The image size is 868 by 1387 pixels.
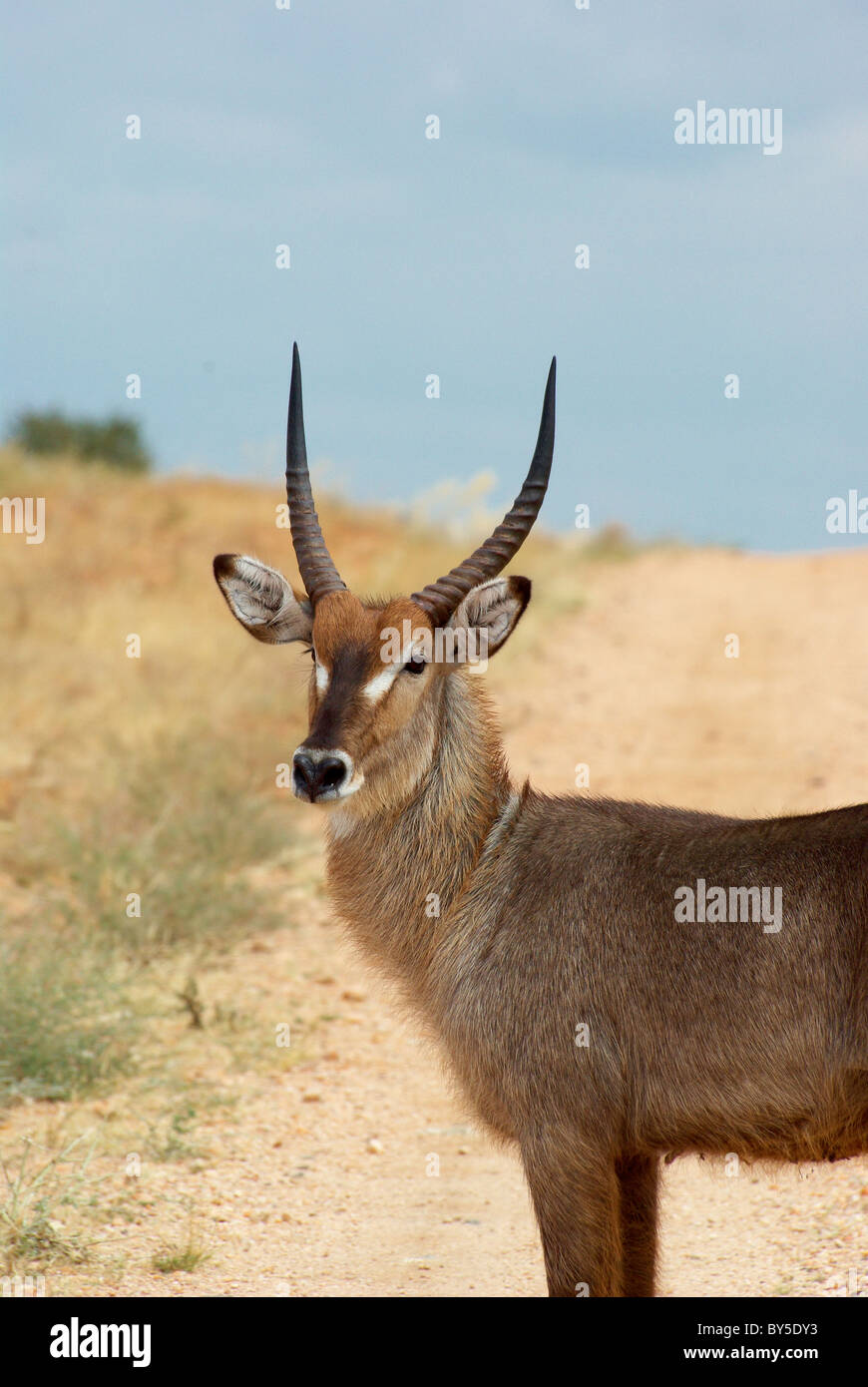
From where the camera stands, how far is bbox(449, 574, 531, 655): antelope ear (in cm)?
550

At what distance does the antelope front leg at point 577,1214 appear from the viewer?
4.62 m

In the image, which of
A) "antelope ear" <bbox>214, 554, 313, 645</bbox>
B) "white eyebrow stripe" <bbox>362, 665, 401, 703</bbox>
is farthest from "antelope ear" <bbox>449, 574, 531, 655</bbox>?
"antelope ear" <bbox>214, 554, 313, 645</bbox>

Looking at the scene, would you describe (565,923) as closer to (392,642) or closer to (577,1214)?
(577,1214)

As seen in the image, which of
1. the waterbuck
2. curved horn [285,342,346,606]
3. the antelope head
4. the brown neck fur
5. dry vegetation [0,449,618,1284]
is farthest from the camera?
dry vegetation [0,449,618,1284]

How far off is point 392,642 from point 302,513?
30.3 inches

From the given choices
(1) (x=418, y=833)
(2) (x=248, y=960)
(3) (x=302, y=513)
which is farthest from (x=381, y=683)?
(2) (x=248, y=960)

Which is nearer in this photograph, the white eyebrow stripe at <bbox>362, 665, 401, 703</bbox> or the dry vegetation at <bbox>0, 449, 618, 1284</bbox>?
the white eyebrow stripe at <bbox>362, 665, 401, 703</bbox>

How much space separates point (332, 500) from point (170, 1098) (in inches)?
971

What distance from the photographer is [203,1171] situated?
6695mm

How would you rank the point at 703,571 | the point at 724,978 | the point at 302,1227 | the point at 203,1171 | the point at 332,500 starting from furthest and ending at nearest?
the point at 332,500 → the point at 703,571 → the point at 203,1171 → the point at 302,1227 → the point at 724,978

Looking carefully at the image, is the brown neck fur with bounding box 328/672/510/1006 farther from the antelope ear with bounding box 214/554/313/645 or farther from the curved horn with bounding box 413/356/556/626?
the antelope ear with bounding box 214/554/313/645

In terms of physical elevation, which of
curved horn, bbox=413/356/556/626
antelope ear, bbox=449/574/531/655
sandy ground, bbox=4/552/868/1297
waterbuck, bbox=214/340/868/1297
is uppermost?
curved horn, bbox=413/356/556/626

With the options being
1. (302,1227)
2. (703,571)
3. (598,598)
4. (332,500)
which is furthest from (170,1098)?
(332,500)

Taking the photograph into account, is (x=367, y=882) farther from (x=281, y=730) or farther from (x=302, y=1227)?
(x=281, y=730)
